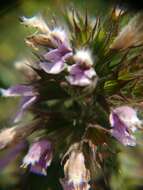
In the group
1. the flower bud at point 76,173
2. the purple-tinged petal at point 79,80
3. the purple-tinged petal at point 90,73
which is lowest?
the flower bud at point 76,173

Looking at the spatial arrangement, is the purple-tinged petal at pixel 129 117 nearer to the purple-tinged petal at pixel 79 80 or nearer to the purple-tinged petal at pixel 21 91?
the purple-tinged petal at pixel 79 80

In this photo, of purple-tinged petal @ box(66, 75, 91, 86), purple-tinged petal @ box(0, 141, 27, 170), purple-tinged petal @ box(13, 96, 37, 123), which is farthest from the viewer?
purple-tinged petal @ box(0, 141, 27, 170)

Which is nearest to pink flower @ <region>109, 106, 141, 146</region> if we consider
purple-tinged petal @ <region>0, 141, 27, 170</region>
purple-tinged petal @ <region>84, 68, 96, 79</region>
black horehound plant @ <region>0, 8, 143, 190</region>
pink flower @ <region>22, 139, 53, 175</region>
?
black horehound plant @ <region>0, 8, 143, 190</region>

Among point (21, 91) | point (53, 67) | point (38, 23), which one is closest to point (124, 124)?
point (53, 67)

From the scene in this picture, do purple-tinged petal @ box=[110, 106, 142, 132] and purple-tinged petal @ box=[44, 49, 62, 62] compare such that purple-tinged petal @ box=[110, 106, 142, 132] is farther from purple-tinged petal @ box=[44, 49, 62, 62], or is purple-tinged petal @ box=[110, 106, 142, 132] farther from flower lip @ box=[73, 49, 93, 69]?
purple-tinged petal @ box=[44, 49, 62, 62]

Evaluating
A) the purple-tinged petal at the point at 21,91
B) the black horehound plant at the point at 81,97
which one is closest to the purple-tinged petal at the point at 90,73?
the black horehound plant at the point at 81,97

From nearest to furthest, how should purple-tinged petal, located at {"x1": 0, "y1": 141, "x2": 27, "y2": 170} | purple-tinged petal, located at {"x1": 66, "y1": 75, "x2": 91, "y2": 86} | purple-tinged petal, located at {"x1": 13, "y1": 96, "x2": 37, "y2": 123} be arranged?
purple-tinged petal, located at {"x1": 66, "y1": 75, "x2": 91, "y2": 86} → purple-tinged petal, located at {"x1": 13, "y1": 96, "x2": 37, "y2": 123} → purple-tinged petal, located at {"x1": 0, "y1": 141, "x2": 27, "y2": 170}

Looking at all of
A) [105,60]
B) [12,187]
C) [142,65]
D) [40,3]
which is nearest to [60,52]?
[105,60]

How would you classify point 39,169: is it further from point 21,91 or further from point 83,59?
point 83,59
